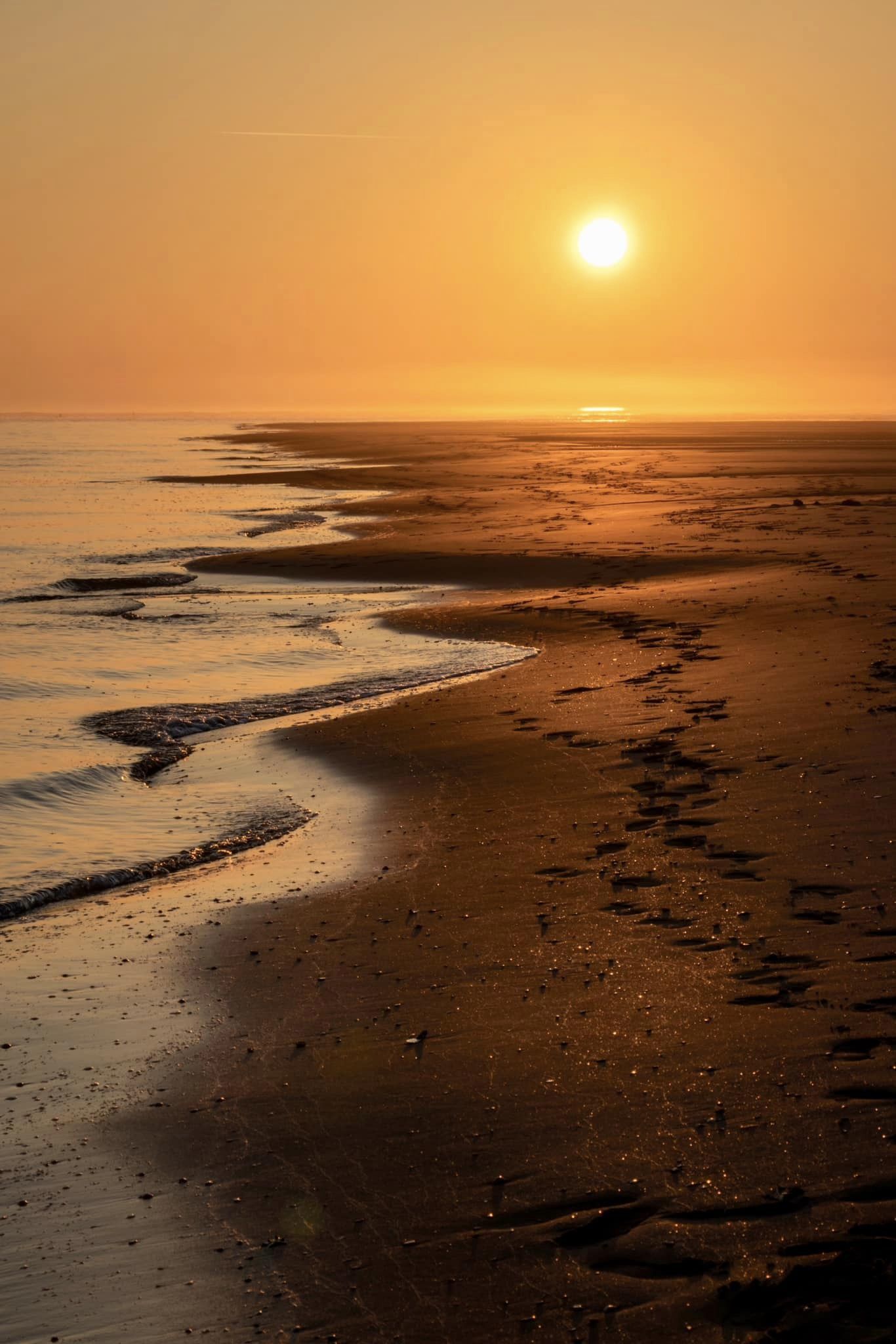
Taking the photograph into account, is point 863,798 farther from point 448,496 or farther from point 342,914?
point 448,496

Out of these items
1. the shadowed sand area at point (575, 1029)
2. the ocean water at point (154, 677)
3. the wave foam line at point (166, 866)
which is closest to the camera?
the shadowed sand area at point (575, 1029)

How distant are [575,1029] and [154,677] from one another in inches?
448

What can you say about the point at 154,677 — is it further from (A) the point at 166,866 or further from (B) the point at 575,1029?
(B) the point at 575,1029

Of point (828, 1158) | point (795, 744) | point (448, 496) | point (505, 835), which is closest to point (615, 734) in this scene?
point (795, 744)

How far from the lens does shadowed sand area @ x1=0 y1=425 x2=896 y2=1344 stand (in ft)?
14.5

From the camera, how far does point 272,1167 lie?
17.3ft

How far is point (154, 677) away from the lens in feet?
54.6

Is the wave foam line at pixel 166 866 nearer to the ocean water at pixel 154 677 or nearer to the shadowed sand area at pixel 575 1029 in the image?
the ocean water at pixel 154 677

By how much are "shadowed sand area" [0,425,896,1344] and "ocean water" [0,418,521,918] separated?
120 cm

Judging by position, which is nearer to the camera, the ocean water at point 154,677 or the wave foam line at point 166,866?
the wave foam line at point 166,866

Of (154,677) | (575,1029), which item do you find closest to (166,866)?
(575,1029)

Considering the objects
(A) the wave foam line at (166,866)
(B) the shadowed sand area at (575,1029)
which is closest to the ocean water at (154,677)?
(A) the wave foam line at (166,866)

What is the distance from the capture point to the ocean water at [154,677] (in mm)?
10398

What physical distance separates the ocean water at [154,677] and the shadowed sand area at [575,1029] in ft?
3.92
